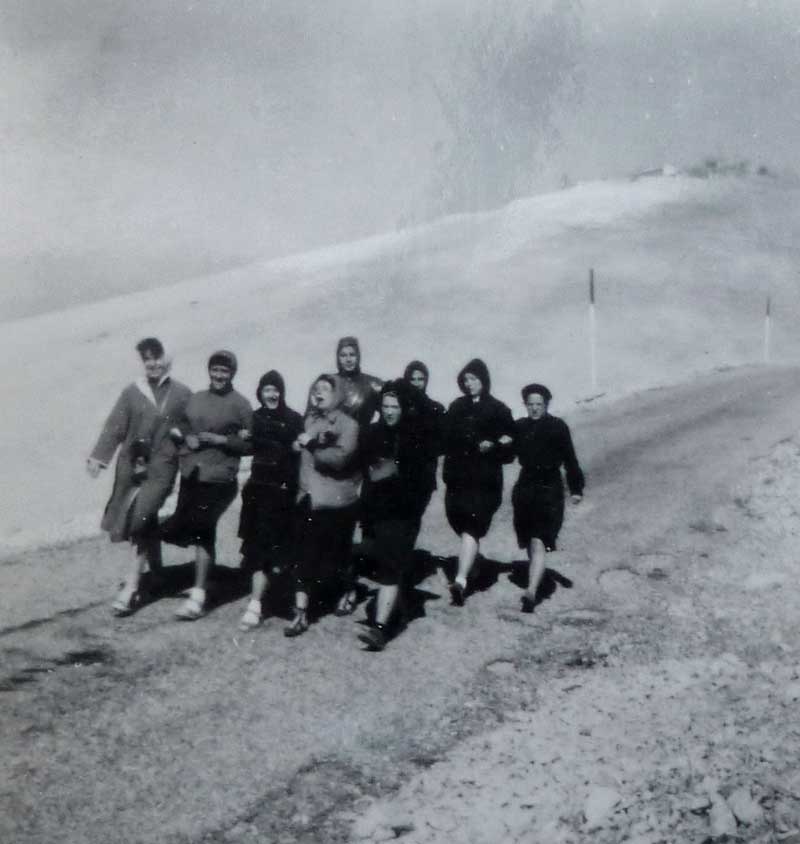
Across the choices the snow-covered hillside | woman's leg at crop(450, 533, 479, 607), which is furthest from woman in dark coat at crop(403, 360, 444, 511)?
the snow-covered hillside

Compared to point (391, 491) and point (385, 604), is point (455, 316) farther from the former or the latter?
point (385, 604)

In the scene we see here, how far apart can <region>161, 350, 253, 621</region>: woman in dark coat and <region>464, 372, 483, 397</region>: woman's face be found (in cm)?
151

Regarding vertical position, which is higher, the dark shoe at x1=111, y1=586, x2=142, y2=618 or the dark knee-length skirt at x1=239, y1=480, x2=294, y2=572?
the dark knee-length skirt at x1=239, y1=480, x2=294, y2=572

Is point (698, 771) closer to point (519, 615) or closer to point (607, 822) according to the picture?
point (607, 822)

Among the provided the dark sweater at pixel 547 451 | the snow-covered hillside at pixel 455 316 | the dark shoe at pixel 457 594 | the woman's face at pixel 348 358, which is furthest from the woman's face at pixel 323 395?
the snow-covered hillside at pixel 455 316

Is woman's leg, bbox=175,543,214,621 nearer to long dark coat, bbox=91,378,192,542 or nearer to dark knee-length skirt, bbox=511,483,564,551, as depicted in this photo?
long dark coat, bbox=91,378,192,542

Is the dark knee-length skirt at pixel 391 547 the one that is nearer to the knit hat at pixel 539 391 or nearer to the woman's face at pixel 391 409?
the woman's face at pixel 391 409

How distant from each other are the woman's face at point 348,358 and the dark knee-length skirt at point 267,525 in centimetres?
94

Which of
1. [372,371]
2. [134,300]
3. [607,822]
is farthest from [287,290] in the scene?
→ [607,822]

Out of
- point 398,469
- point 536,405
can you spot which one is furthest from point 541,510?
point 398,469

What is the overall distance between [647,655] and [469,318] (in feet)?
84.9

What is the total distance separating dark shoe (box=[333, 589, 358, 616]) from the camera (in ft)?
20.4

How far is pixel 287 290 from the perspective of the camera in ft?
127

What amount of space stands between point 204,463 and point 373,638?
5.35ft
